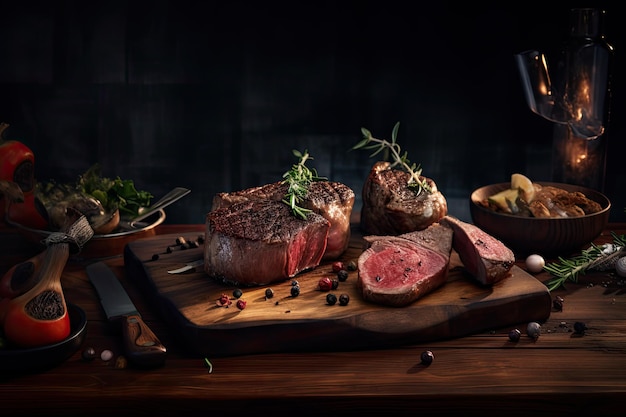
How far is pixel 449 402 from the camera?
1.82m

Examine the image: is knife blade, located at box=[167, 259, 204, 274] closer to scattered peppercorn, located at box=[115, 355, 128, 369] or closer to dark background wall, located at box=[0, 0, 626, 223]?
scattered peppercorn, located at box=[115, 355, 128, 369]

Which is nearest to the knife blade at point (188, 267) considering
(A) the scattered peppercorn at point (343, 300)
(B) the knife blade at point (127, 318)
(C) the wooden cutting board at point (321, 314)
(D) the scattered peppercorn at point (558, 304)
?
(C) the wooden cutting board at point (321, 314)

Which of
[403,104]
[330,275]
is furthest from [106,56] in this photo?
[330,275]

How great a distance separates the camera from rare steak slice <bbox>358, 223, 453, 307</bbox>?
2143 mm

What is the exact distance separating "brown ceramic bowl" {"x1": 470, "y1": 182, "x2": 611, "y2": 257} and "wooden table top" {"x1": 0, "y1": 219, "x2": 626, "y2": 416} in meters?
0.57

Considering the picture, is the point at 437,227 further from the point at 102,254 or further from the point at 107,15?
the point at 107,15

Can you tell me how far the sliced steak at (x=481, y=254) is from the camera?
7.38 feet

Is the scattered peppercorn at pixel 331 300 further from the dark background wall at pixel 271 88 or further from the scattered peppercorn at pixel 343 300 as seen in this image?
the dark background wall at pixel 271 88

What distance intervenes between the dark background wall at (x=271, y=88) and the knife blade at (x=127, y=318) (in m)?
0.95

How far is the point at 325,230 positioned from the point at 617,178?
162cm

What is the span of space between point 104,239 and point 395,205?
3.25ft

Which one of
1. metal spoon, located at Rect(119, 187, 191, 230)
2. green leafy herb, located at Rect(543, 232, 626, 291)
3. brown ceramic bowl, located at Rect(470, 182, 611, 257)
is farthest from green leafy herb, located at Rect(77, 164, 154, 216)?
green leafy herb, located at Rect(543, 232, 626, 291)

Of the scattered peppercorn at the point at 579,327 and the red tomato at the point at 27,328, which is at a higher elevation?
the red tomato at the point at 27,328

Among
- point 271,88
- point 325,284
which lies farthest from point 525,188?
point 271,88
